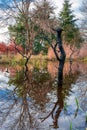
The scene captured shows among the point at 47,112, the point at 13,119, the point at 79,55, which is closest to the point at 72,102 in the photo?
the point at 47,112

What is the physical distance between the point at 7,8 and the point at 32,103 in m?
15.3

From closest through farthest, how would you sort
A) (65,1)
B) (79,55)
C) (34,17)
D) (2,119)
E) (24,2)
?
(2,119), (24,2), (34,17), (79,55), (65,1)

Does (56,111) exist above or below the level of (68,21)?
below

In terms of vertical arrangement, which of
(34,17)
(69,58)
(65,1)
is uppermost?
(65,1)

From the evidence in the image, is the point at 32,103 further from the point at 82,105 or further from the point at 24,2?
the point at 24,2

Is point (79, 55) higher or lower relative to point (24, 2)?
lower

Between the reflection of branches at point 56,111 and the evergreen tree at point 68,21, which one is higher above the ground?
the evergreen tree at point 68,21

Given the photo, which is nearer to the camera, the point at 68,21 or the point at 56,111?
the point at 56,111

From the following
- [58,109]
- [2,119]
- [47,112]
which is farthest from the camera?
[58,109]

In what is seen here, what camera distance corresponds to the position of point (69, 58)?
32156 millimetres

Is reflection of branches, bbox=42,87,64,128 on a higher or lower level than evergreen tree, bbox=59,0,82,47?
lower

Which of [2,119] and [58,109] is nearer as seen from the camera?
[2,119]

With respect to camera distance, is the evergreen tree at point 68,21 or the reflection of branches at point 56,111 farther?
the evergreen tree at point 68,21

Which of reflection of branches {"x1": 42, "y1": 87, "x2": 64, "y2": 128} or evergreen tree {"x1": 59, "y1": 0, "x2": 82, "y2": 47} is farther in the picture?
evergreen tree {"x1": 59, "y1": 0, "x2": 82, "y2": 47}
